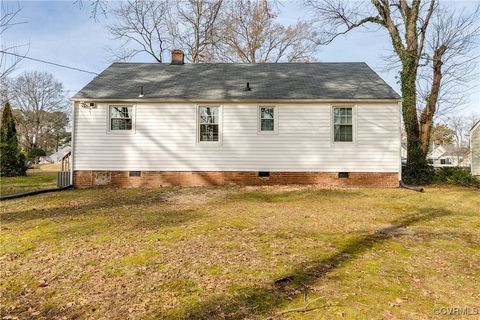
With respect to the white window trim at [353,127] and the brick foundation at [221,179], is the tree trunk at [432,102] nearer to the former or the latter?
the brick foundation at [221,179]

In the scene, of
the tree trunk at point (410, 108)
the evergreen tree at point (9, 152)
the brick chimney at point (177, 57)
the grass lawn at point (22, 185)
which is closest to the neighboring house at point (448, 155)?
the tree trunk at point (410, 108)

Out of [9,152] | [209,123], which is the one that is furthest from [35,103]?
[209,123]

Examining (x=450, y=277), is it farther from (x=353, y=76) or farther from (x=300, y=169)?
(x=353, y=76)

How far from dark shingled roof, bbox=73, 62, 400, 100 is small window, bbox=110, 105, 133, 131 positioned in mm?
460

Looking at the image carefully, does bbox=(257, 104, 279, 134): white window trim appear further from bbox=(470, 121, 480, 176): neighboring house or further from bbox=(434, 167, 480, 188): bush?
bbox=(470, 121, 480, 176): neighboring house

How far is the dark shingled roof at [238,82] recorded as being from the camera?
1280cm

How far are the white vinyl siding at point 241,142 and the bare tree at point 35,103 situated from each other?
124 feet

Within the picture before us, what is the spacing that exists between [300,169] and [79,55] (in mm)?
14435

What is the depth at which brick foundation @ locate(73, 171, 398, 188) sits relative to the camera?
41.3 feet

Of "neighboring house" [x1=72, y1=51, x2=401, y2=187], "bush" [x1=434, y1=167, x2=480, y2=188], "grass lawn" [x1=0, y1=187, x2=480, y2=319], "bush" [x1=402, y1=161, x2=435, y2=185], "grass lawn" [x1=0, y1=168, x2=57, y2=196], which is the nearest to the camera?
"grass lawn" [x1=0, y1=187, x2=480, y2=319]

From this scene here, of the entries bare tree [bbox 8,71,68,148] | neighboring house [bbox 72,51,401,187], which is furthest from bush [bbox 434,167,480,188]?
bare tree [bbox 8,71,68,148]

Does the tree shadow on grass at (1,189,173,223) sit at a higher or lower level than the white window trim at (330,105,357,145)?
lower

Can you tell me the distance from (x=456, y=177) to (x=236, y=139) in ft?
32.9

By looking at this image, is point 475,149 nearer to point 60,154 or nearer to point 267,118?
point 267,118
